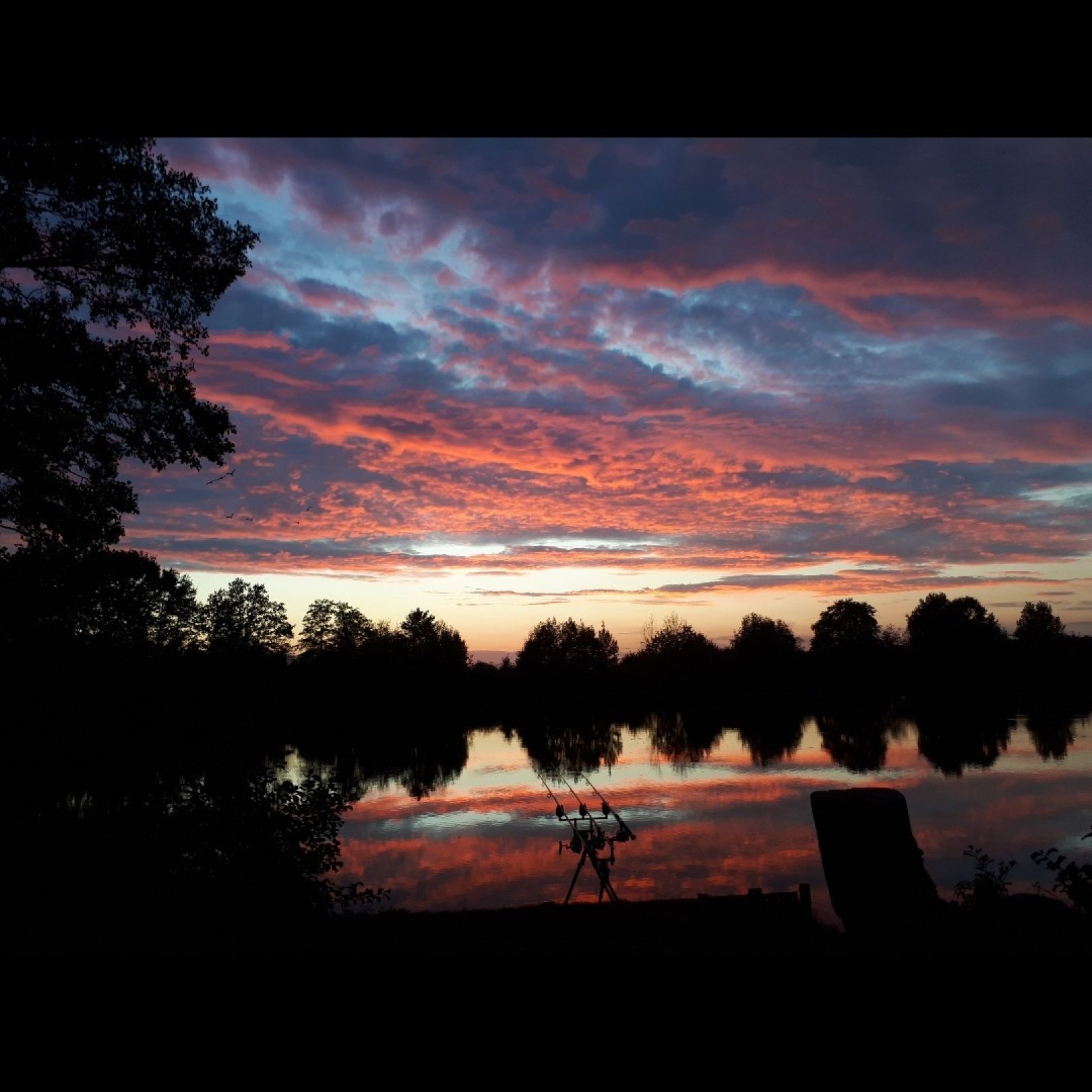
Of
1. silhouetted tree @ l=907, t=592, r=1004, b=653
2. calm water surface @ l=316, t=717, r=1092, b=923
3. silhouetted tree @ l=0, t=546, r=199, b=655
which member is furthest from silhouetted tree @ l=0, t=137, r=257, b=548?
silhouetted tree @ l=907, t=592, r=1004, b=653

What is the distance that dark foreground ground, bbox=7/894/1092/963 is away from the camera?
1446 millimetres

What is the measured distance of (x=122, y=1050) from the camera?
1274 millimetres

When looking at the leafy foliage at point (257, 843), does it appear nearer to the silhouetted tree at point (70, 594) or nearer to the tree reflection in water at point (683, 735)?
the silhouetted tree at point (70, 594)

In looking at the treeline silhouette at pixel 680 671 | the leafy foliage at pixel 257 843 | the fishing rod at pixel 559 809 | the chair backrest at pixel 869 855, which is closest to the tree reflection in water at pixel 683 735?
the treeline silhouette at pixel 680 671

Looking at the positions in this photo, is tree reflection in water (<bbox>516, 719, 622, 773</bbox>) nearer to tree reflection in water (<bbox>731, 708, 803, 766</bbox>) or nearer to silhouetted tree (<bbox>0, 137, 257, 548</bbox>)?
tree reflection in water (<bbox>731, 708, 803, 766</bbox>)

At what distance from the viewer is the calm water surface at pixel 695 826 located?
22.0m

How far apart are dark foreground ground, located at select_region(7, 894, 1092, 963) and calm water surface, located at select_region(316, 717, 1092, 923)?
23.0ft

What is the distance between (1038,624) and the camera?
127m

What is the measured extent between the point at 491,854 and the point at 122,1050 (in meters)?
27.6

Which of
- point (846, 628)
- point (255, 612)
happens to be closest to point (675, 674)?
point (846, 628)

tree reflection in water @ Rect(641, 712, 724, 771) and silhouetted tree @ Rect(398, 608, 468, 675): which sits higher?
silhouetted tree @ Rect(398, 608, 468, 675)

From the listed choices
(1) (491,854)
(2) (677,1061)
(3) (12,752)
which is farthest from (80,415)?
(1) (491,854)
